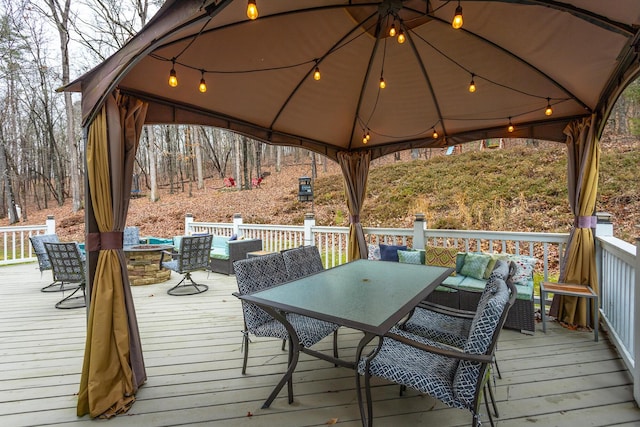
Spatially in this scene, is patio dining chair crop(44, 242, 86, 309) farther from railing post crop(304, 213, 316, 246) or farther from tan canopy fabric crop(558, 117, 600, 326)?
tan canopy fabric crop(558, 117, 600, 326)

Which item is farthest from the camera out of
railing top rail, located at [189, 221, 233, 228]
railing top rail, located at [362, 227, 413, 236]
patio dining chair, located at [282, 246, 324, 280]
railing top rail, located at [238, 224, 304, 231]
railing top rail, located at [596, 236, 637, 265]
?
railing top rail, located at [189, 221, 233, 228]

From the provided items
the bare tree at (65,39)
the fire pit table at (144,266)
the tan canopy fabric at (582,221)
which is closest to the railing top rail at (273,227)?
the fire pit table at (144,266)

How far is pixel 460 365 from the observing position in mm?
1544

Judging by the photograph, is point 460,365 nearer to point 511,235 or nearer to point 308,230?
point 511,235

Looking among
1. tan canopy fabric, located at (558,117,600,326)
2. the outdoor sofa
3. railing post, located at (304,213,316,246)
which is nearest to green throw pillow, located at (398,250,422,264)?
the outdoor sofa

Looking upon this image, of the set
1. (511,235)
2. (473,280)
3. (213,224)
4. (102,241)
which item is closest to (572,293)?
(473,280)

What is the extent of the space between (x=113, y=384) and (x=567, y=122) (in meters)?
5.29

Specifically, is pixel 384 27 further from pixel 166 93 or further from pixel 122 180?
pixel 122 180

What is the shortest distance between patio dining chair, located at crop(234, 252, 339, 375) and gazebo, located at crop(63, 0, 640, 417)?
0.84 meters

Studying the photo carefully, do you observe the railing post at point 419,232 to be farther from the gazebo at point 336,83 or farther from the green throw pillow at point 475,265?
the gazebo at point 336,83

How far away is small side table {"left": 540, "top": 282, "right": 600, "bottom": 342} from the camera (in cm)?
291

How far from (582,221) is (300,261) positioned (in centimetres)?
328

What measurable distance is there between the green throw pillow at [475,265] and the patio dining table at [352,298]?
3.27 ft

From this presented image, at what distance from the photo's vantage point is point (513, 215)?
8195 millimetres
